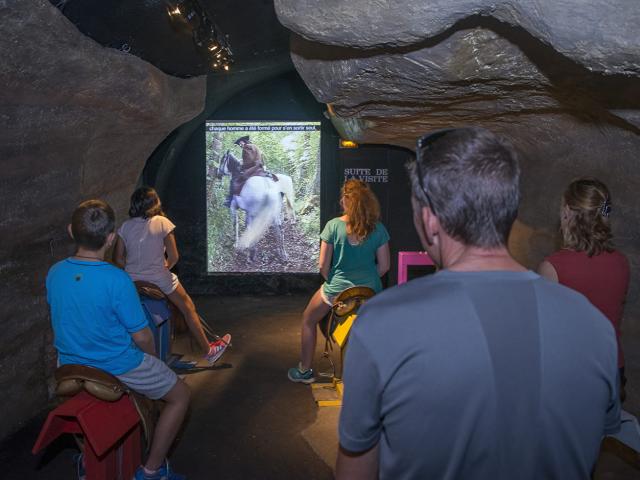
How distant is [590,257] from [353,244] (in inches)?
88.6

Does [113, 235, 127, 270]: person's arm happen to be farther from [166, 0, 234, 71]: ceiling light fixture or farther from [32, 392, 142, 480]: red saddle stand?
[32, 392, 142, 480]: red saddle stand

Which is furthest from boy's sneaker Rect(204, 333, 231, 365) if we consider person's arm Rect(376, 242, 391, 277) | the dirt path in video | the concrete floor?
the dirt path in video

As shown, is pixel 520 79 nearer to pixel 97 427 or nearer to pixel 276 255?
pixel 97 427

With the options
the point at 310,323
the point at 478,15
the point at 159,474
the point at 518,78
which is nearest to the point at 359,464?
the point at 478,15

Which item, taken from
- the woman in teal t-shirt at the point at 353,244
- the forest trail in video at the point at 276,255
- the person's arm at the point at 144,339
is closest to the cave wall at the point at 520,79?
the woman in teal t-shirt at the point at 353,244

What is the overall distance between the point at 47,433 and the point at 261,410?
6.85 feet

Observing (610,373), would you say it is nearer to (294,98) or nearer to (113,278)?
(113,278)

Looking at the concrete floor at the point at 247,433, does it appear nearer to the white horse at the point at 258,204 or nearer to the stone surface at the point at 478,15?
the stone surface at the point at 478,15

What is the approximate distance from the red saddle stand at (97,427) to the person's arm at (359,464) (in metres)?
1.87

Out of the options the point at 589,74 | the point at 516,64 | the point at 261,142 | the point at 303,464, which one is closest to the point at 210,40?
the point at 516,64

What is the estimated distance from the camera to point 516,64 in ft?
10.9

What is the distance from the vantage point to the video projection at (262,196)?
28.5 feet

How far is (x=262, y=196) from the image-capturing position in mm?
8797

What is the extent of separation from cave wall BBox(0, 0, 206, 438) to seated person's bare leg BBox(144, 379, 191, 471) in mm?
1457
